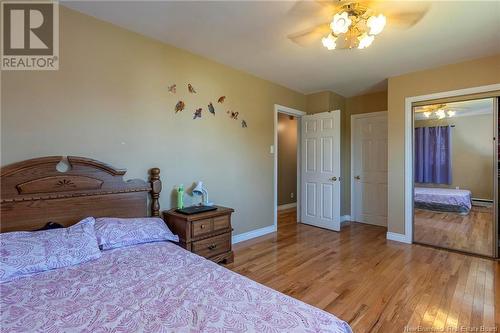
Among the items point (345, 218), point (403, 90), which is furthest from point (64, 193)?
point (345, 218)

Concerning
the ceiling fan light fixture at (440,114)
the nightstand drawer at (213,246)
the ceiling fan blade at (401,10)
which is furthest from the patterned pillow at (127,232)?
the ceiling fan light fixture at (440,114)

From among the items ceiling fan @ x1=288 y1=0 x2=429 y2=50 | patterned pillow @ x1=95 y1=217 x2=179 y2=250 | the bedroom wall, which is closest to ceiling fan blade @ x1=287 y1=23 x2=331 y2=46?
ceiling fan @ x1=288 y1=0 x2=429 y2=50

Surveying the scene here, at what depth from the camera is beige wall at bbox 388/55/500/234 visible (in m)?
3.09

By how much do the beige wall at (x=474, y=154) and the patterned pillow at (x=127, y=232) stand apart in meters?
3.55

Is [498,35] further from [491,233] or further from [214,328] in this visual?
[214,328]

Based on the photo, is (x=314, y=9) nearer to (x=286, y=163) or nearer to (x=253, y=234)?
(x=253, y=234)

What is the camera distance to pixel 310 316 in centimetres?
110

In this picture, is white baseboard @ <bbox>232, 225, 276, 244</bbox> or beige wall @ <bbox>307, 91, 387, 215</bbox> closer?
white baseboard @ <bbox>232, 225, 276, 244</bbox>

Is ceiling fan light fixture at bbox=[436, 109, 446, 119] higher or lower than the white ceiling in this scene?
lower

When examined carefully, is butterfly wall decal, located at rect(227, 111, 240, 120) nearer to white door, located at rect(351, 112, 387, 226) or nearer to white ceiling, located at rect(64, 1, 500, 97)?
white ceiling, located at rect(64, 1, 500, 97)

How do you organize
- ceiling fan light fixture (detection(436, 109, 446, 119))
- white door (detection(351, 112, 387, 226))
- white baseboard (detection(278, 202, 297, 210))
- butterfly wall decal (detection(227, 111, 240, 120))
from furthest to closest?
white baseboard (detection(278, 202, 297, 210))
white door (detection(351, 112, 387, 226))
butterfly wall decal (detection(227, 111, 240, 120))
ceiling fan light fixture (detection(436, 109, 446, 119))

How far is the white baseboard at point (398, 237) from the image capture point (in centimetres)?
359

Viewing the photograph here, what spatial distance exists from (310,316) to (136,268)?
1.11m

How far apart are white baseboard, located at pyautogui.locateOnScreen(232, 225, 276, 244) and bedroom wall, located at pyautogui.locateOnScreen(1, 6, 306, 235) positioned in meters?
0.06
